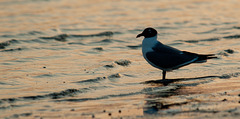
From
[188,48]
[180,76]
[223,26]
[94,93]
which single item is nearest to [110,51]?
[188,48]

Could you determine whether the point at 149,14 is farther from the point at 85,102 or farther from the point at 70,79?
the point at 85,102

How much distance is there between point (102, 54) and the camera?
542 inches

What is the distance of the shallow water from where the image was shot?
8577mm

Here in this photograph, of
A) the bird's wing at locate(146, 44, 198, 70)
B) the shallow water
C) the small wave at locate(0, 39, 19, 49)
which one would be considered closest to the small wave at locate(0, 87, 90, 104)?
the shallow water

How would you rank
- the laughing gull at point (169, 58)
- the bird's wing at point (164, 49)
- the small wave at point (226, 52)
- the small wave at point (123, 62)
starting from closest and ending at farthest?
the laughing gull at point (169, 58)
the bird's wing at point (164, 49)
the small wave at point (123, 62)
the small wave at point (226, 52)

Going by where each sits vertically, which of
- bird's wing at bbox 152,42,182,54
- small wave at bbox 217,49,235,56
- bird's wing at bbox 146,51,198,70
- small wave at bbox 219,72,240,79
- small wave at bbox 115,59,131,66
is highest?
bird's wing at bbox 152,42,182,54

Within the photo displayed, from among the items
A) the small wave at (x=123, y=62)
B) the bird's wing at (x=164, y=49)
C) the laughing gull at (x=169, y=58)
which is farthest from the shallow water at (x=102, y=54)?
the bird's wing at (x=164, y=49)

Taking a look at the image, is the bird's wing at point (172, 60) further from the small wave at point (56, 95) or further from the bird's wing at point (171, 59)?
the small wave at point (56, 95)

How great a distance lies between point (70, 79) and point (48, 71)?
3.25ft

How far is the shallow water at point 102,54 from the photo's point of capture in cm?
858

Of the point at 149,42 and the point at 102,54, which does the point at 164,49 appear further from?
the point at 102,54

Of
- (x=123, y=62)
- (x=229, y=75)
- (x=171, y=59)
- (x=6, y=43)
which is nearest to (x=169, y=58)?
(x=171, y=59)

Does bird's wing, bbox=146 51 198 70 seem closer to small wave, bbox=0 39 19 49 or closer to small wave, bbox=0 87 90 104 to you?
small wave, bbox=0 87 90 104

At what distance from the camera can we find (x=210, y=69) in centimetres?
1162
